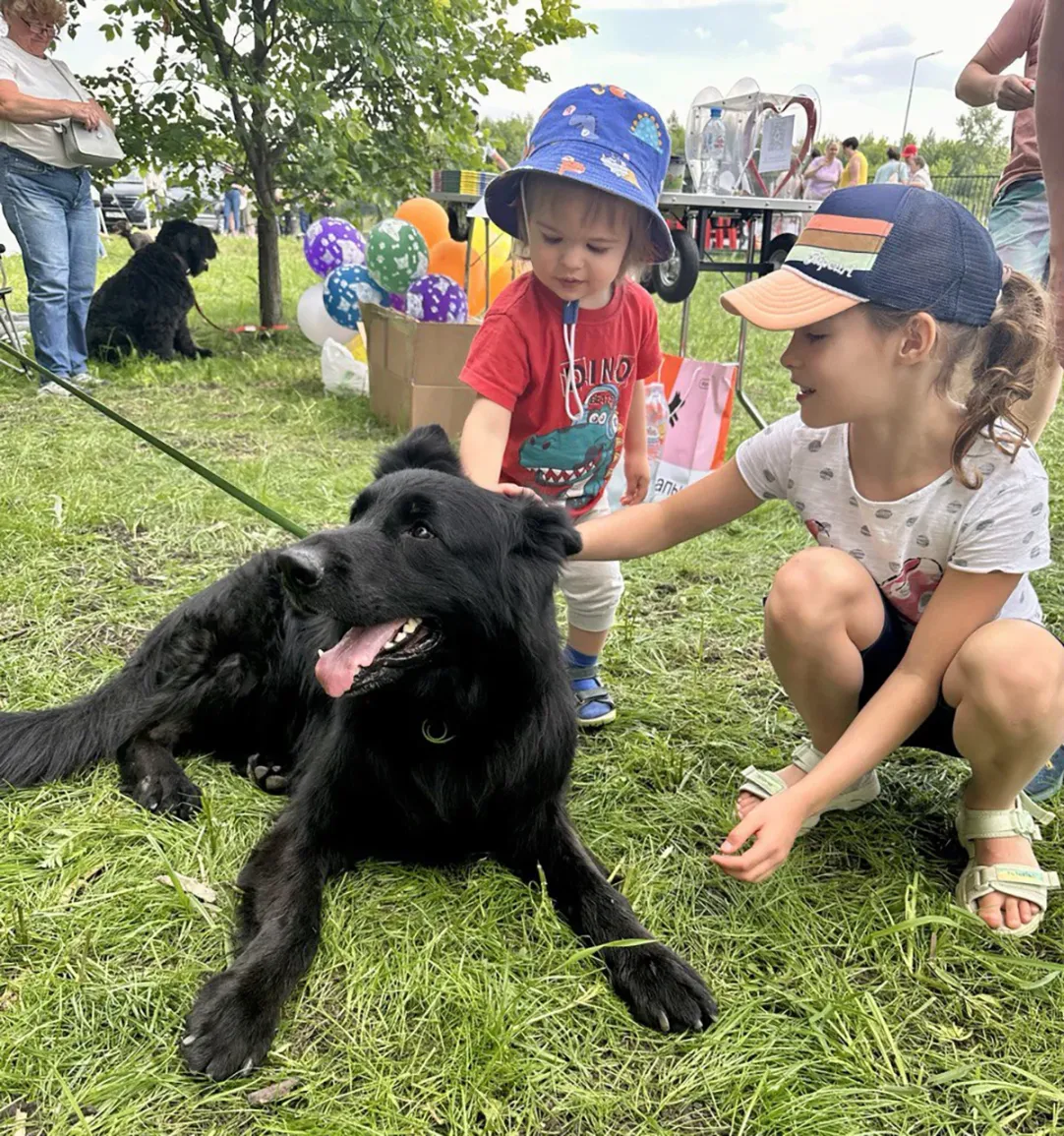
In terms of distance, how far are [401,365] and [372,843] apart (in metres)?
3.42

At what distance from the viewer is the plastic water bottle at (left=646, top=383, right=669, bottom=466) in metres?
3.83

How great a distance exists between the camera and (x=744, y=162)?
4.80 metres

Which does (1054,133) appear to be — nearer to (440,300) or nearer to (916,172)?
(440,300)

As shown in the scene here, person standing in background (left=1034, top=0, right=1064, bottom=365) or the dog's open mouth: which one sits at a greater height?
person standing in background (left=1034, top=0, right=1064, bottom=365)

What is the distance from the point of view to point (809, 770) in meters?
1.98

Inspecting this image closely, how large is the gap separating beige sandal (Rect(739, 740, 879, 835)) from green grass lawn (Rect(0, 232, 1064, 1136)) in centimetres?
4

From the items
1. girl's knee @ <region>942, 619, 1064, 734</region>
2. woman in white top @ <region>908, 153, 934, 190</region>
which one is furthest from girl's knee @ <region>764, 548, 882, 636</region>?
woman in white top @ <region>908, 153, 934, 190</region>

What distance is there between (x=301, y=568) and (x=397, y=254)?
13.7 feet

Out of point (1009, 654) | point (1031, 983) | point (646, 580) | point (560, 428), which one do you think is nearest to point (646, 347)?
point (560, 428)

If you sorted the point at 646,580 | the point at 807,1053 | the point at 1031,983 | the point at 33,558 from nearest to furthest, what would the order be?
the point at 807,1053, the point at 1031,983, the point at 33,558, the point at 646,580

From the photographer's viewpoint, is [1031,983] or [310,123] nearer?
[1031,983]

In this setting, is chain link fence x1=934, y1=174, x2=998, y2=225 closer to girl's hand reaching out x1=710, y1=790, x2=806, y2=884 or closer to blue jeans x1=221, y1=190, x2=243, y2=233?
blue jeans x1=221, y1=190, x2=243, y2=233

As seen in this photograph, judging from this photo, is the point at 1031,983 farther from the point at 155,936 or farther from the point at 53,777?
the point at 53,777

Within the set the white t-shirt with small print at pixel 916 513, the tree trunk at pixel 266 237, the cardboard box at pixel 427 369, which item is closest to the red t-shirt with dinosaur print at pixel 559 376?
the white t-shirt with small print at pixel 916 513
